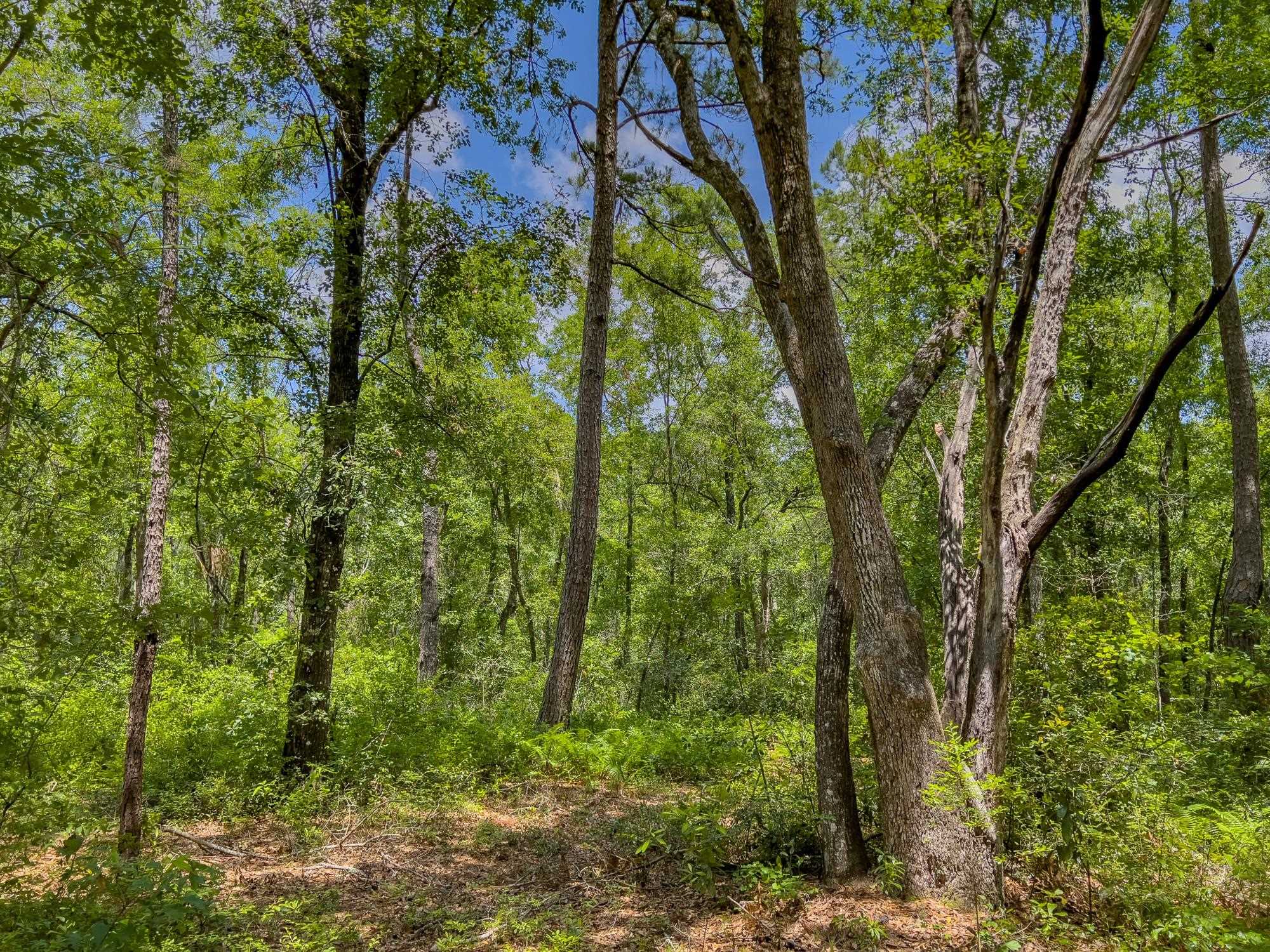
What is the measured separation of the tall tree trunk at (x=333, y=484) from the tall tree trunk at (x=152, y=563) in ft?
3.96

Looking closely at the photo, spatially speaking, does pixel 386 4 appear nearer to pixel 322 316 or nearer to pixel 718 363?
pixel 322 316

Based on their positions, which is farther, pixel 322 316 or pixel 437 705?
pixel 437 705

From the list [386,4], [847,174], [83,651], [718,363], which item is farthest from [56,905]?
[718,363]

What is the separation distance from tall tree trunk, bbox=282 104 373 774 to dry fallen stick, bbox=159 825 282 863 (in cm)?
127

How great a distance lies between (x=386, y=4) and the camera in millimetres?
5887

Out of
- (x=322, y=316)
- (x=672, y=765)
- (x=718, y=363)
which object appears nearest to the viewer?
(x=322, y=316)

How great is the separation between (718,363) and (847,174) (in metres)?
5.60

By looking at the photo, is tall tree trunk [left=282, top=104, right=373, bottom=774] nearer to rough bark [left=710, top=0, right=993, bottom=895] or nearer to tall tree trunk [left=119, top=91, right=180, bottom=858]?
tall tree trunk [left=119, top=91, right=180, bottom=858]

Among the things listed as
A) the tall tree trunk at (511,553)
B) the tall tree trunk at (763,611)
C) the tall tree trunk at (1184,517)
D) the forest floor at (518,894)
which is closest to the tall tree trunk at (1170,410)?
the tall tree trunk at (1184,517)

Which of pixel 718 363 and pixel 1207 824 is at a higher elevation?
pixel 718 363

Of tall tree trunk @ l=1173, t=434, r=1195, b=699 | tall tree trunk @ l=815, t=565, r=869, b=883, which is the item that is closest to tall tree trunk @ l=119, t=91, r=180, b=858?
tall tree trunk @ l=815, t=565, r=869, b=883

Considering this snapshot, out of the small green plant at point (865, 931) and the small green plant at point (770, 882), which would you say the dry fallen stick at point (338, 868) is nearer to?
the small green plant at point (770, 882)

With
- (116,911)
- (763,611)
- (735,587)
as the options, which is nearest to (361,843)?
(116,911)

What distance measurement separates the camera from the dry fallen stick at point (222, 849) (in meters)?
4.85
